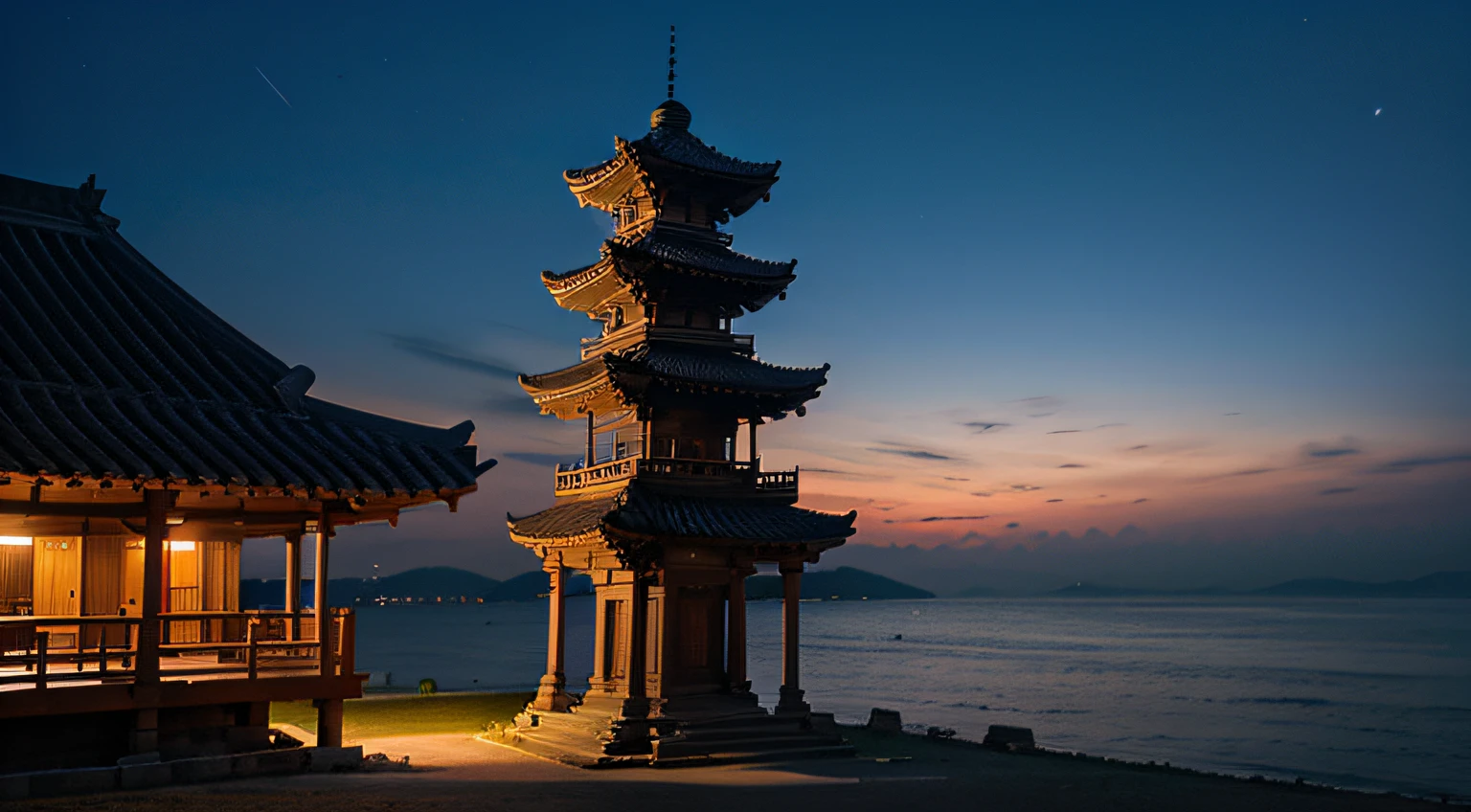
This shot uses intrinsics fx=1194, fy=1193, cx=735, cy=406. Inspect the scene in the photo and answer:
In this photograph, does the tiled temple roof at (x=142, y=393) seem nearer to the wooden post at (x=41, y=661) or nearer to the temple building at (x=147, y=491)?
the temple building at (x=147, y=491)

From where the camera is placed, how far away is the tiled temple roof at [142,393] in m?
16.2

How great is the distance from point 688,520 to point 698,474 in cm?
220

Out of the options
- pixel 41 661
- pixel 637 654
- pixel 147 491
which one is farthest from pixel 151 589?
pixel 637 654

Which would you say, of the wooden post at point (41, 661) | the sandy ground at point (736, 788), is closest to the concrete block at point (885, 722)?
the sandy ground at point (736, 788)

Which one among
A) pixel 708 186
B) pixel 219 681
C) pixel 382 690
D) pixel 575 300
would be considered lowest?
pixel 382 690

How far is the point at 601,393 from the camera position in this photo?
100ft

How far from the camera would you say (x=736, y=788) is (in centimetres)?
2208

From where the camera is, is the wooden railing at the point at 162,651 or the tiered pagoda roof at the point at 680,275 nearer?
the wooden railing at the point at 162,651

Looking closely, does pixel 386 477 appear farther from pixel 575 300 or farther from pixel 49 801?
pixel 575 300

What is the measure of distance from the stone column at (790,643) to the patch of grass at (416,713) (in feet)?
26.3

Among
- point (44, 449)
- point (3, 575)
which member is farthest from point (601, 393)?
point (44, 449)

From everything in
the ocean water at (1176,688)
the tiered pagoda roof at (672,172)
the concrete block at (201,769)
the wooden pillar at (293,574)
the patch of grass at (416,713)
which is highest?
the tiered pagoda roof at (672,172)

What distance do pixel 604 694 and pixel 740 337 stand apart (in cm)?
991

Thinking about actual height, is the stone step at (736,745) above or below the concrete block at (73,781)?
below
